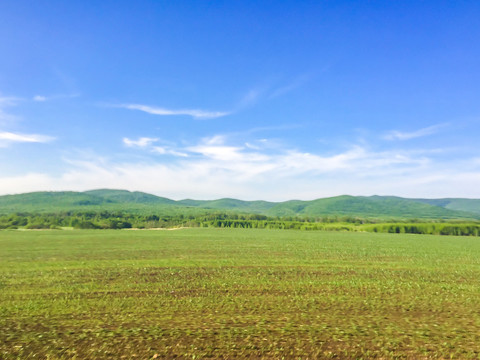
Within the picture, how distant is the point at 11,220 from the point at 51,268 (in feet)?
574

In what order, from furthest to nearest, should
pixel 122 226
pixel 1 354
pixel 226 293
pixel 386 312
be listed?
pixel 122 226 < pixel 226 293 < pixel 386 312 < pixel 1 354

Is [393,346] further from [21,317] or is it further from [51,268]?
[51,268]

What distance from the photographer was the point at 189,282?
88.5ft

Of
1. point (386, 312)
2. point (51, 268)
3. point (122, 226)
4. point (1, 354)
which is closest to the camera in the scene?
point (1, 354)

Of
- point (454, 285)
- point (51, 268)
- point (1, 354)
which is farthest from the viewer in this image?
point (51, 268)

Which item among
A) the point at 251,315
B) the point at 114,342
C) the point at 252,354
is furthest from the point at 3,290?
the point at 252,354

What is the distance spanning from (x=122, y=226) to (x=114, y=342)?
16482 cm

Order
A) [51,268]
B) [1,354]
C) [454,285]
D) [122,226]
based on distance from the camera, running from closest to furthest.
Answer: [1,354] < [454,285] < [51,268] < [122,226]

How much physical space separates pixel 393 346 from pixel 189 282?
17.3 metres

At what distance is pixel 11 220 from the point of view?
172 m

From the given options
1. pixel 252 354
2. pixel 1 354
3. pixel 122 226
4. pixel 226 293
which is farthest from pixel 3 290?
pixel 122 226

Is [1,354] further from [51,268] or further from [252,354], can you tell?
[51,268]

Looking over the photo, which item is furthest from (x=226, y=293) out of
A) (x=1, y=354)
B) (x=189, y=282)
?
(x=1, y=354)

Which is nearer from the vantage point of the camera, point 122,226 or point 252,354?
point 252,354
